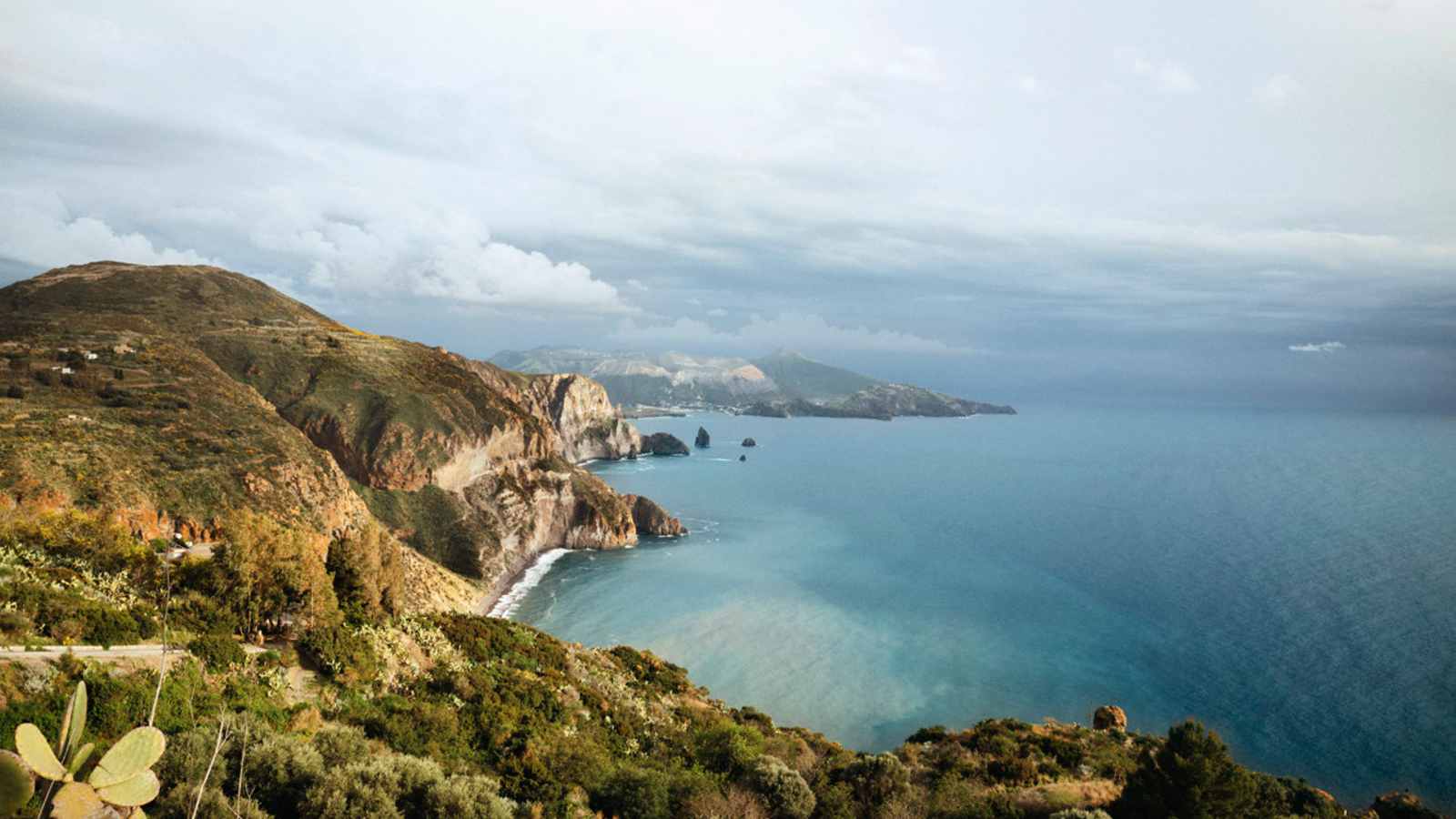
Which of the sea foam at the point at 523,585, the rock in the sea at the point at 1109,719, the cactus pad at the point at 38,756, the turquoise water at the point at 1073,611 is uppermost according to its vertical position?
the cactus pad at the point at 38,756

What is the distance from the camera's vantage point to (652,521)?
83438mm

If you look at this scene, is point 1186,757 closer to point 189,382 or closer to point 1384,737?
point 1384,737

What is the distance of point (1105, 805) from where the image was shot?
18828 mm

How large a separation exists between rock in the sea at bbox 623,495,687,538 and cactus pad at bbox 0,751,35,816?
78.0 meters

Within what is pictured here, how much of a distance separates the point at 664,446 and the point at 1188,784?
151636mm

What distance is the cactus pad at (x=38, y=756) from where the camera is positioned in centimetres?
473

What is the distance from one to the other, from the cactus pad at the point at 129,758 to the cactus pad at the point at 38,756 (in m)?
0.21

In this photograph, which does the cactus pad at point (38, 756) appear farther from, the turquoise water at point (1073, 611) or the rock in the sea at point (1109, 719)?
the rock in the sea at point (1109, 719)

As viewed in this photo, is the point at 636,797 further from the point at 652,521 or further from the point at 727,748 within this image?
the point at 652,521

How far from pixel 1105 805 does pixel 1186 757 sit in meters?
2.70

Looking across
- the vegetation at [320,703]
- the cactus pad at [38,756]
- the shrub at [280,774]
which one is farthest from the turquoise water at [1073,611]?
the cactus pad at [38,756]

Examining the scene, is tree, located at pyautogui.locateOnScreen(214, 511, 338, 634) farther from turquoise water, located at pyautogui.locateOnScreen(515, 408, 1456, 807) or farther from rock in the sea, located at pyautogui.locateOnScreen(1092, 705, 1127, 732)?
rock in the sea, located at pyautogui.locateOnScreen(1092, 705, 1127, 732)

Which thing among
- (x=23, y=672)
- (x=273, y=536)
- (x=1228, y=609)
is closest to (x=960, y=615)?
(x=1228, y=609)

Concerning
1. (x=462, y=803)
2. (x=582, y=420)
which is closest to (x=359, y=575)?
(x=462, y=803)
